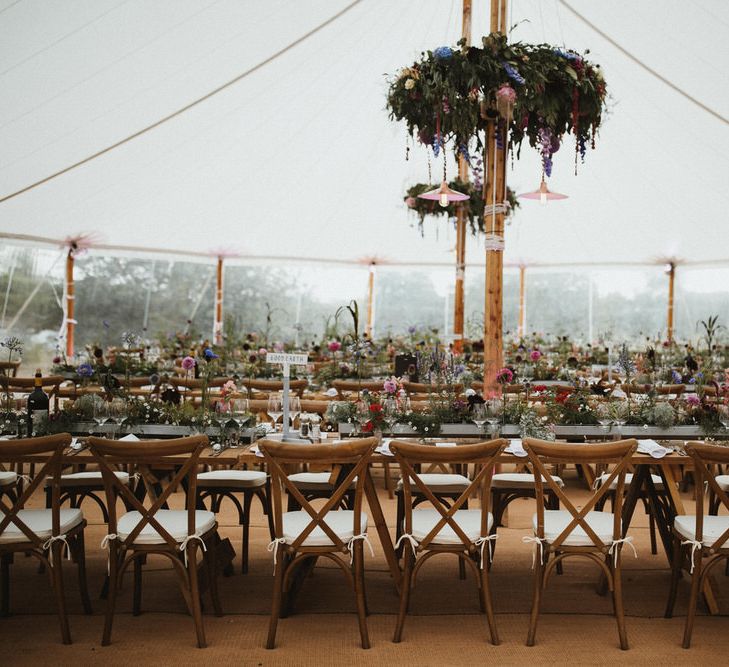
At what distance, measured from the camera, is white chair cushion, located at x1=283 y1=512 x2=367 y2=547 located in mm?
2879

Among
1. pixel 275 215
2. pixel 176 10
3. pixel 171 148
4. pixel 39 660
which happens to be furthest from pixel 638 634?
pixel 275 215

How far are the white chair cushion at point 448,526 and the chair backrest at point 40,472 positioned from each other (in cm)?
152

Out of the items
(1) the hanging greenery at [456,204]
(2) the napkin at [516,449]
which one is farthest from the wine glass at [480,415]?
(1) the hanging greenery at [456,204]

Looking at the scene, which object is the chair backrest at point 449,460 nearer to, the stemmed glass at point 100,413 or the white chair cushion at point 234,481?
the white chair cushion at point 234,481

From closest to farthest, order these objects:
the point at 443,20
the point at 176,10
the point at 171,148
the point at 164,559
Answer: the point at 164,559
the point at 176,10
the point at 443,20
the point at 171,148

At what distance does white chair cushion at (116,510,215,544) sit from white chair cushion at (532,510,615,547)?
1.47 metres

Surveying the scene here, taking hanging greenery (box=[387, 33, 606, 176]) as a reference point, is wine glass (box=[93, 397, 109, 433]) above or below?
below

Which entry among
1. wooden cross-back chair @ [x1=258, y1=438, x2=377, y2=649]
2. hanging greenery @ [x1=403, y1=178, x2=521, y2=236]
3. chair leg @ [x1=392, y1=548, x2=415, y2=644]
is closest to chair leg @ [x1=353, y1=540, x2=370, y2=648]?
wooden cross-back chair @ [x1=258, y1=438, x2=377, y2=649]

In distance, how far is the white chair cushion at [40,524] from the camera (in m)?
2.92

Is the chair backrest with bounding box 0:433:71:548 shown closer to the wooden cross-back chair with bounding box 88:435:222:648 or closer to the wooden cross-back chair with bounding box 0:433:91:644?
the wooden cross-back chair with bounding box 0:433:91:644

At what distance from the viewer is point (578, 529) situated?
3066 mm

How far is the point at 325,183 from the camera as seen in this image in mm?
11453

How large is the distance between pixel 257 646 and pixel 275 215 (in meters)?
10.2

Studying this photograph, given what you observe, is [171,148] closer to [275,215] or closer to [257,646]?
[275,215]
